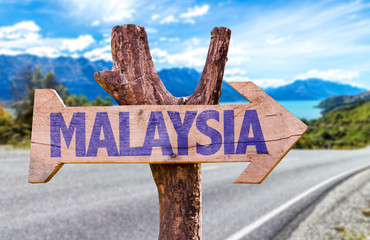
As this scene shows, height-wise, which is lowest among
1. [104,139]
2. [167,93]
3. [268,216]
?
[268,216]

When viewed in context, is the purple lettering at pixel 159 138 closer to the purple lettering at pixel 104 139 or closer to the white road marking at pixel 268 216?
the purple lettering at pixel 104 139

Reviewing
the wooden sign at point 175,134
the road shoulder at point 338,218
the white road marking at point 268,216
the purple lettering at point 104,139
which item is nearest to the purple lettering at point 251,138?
the wooden sign at point 175,134

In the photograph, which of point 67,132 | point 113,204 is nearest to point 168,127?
point 67,132

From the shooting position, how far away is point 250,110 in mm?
1474

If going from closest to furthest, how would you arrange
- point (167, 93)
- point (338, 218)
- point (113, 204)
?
point (167, 93), point (338, 218), point (113, 204)

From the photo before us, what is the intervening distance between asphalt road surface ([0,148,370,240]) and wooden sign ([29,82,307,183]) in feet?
8.62

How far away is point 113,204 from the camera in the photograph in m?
4.86

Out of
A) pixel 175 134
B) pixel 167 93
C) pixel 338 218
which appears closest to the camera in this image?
pixel 175 134

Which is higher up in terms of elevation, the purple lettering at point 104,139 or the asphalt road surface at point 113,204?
the purple lettering at point 104,139

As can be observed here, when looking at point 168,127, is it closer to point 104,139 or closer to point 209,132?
point 209,132

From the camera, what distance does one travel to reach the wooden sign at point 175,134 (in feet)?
4.71

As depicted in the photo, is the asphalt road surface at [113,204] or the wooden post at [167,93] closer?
the wooden post at [167,93]

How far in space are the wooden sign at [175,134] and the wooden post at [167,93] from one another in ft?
0.33

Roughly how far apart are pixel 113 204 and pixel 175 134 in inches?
155
